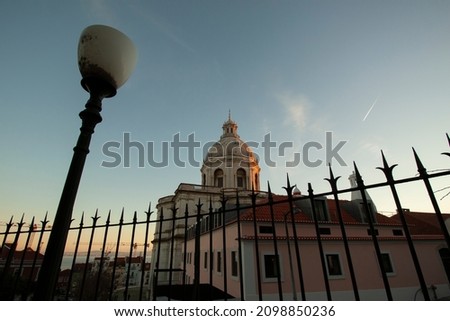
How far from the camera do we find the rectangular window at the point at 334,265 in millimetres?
14837

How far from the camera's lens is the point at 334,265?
1502cm

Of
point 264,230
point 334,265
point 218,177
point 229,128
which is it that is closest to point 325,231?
point 334,265

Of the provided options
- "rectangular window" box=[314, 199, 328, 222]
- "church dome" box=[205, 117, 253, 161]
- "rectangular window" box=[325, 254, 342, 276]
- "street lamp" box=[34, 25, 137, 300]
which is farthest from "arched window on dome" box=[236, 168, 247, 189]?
"street lamp" box=[34, 25, 137, 300]

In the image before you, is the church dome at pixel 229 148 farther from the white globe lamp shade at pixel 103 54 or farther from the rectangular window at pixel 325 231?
the white globe lamp shade at pixel 103 54

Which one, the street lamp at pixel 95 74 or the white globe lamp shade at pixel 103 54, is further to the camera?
the white globe lamp shade at pixel 103 54

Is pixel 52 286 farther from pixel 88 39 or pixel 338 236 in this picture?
pixel 338 236

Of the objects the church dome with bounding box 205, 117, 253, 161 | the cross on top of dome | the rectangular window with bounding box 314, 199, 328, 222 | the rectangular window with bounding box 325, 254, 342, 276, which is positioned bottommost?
the rectangular window with bounding box 325, 254, 342, 276

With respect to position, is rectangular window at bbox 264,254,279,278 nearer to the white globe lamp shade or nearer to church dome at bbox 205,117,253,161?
the white globe lamp shade

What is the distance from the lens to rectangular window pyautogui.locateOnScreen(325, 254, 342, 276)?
1484 centimetres

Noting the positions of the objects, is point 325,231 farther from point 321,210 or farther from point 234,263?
point 234,263

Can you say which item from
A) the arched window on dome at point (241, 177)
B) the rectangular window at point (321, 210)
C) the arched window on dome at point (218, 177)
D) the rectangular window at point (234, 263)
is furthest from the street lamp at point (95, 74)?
the arched window on dome at point (241, 177)
